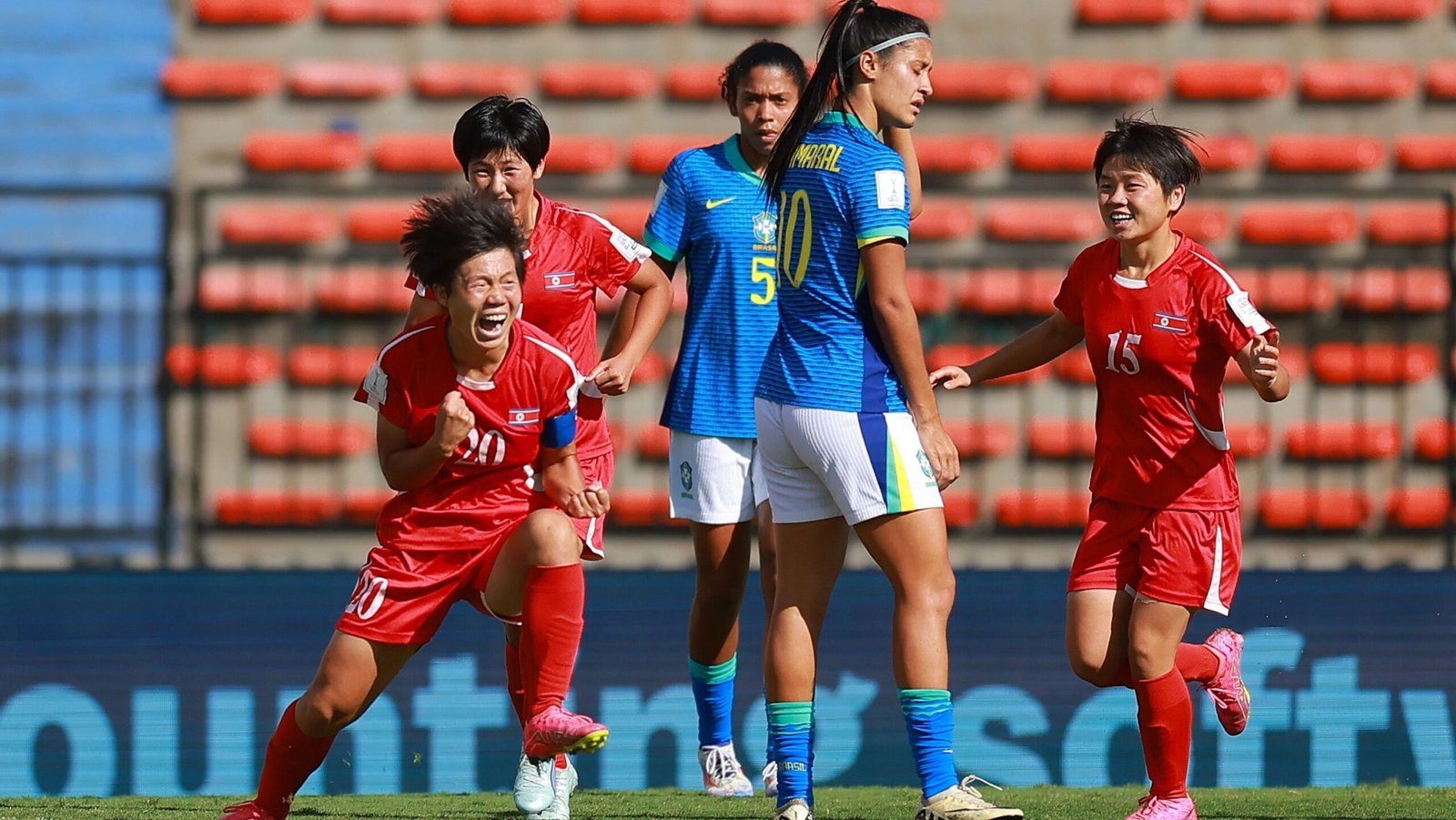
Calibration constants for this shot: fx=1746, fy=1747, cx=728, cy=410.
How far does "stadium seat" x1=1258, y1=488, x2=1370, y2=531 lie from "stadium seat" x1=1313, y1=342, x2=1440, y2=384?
51cm

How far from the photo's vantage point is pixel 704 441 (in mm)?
4957

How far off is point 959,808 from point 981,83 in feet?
17.1

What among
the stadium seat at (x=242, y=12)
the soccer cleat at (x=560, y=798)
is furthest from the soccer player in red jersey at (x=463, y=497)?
the stadium seat at (x=242, y=12)

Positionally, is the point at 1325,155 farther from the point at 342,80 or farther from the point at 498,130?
the point at 498,130

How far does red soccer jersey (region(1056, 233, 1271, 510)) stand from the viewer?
4043 mm

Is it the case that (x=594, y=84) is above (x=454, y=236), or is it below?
above

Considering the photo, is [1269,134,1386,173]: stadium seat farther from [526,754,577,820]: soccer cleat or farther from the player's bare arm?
[526,754,577,820]: soccer cleat

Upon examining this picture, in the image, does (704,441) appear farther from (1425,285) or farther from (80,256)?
(1425,285)

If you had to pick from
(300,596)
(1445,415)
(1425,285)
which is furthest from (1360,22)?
(300,596)

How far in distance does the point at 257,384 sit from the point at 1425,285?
17.0ft

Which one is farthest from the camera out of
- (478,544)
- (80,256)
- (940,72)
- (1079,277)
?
(940,72)

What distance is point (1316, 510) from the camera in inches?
284

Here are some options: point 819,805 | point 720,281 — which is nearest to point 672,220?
point 720,281

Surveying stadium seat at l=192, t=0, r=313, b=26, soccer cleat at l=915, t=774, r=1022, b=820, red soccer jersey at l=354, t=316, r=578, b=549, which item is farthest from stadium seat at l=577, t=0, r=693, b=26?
soccer cleat at l=915, t=774, r=1022, b=820
